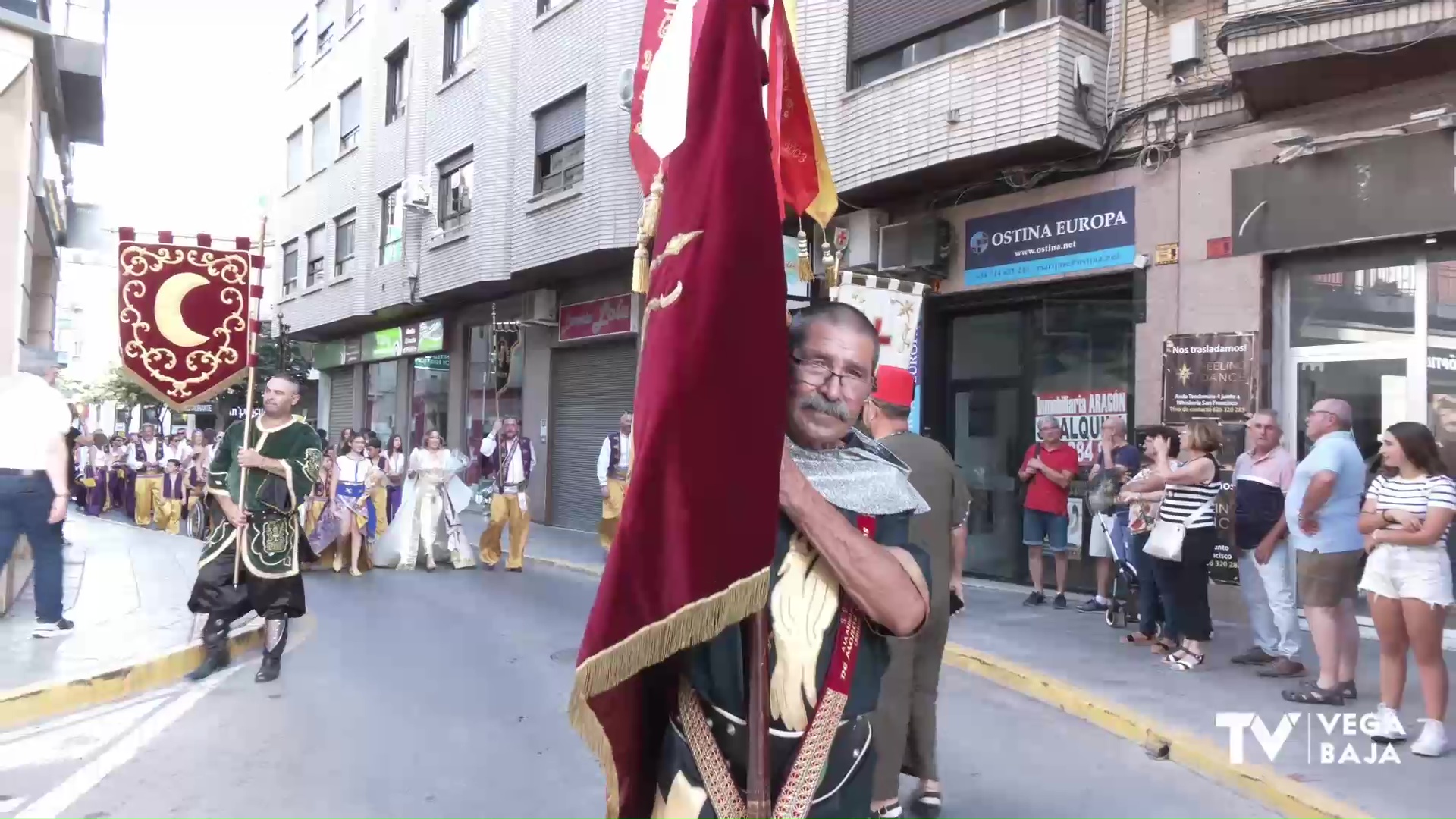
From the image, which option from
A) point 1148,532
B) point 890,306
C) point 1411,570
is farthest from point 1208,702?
point 890,306

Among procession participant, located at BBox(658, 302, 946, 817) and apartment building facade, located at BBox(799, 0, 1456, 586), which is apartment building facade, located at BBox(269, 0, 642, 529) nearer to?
apartment building facade, located at BBox(799, 0, 1456, 586)

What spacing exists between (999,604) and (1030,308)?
3402 millimetres

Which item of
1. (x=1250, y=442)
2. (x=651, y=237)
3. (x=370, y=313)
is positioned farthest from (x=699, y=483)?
(x=370, y=313)

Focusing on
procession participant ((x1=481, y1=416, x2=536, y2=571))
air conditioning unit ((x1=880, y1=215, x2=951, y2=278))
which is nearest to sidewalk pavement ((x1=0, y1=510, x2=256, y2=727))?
procession participant ((x1=481, y1=416, x2=536, y2=571))

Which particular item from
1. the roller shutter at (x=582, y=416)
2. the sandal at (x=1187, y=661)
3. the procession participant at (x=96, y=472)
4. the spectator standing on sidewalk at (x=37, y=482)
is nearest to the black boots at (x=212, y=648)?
the spectator standing on sidewalk at (x=37, y=482)

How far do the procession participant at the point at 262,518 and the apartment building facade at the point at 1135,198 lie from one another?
695 cm

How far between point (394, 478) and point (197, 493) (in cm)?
350

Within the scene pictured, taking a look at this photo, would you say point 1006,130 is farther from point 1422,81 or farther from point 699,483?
point 699,483

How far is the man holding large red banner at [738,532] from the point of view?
5.07ft

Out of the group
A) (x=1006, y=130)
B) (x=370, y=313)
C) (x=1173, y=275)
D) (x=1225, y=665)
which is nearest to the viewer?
(x=1225, y=665)

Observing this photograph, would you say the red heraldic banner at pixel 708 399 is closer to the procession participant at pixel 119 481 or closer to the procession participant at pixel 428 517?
the procession participant at pixel 428 517

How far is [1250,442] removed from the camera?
8.46 meters

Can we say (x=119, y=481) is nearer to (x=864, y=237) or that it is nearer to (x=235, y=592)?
(x=864, y=237)

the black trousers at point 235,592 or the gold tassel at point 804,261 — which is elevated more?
the gold tassel at point 804,261
